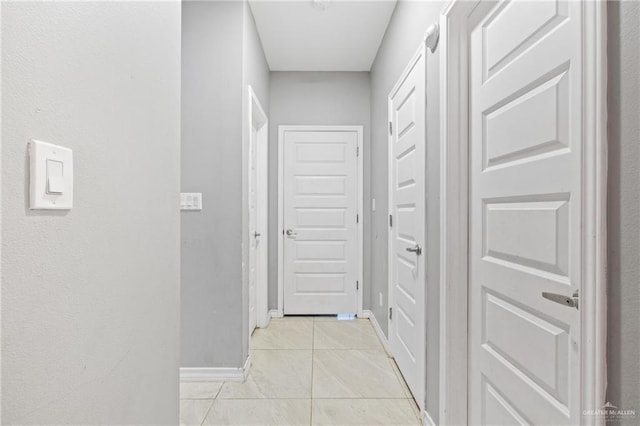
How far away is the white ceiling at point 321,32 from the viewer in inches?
108

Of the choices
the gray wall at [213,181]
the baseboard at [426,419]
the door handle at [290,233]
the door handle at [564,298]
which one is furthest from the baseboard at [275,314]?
the door handle at [564,298]

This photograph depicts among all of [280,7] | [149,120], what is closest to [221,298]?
[149,120]

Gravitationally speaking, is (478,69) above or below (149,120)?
above

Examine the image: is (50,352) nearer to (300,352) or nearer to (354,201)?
(300,352)

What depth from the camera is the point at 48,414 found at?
0.66m

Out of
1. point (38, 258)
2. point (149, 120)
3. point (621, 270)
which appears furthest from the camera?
point (149, 120)

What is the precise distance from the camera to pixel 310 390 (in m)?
2.27

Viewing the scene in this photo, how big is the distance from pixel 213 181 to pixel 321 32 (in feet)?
5.61

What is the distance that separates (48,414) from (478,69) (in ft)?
5.84

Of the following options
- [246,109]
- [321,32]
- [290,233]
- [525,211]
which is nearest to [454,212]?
[525,211]

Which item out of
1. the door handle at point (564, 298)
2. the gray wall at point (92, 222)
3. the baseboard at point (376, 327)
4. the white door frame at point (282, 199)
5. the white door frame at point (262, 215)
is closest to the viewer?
the gray wall at point (92, 222)

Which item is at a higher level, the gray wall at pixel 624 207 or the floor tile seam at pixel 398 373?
the gray wall at pixel 624 207

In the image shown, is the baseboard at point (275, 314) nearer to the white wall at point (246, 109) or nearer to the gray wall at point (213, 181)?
the white wall at point (246, 109)

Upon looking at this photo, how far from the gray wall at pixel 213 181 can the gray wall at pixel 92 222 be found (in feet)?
3.91
